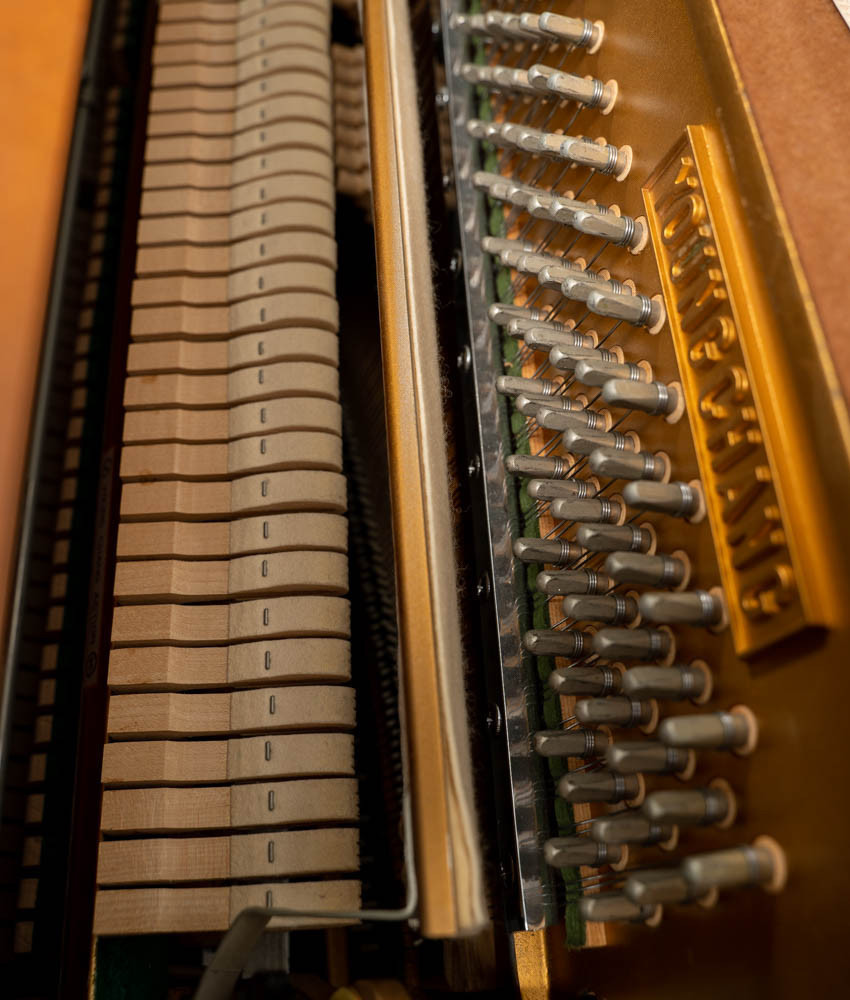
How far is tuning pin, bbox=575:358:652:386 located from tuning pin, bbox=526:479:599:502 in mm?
129

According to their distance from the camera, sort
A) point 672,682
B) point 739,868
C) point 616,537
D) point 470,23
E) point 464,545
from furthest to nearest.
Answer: point 470,23 < point 464,545 < point 616,537 < point 672,682 < point 739,868

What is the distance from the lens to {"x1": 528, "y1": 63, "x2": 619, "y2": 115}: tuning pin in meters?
1.29

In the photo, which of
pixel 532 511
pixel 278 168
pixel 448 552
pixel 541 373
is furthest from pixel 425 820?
pixel 278 168

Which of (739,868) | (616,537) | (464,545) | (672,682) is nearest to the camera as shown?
(739,868)

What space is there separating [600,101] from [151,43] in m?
1.04

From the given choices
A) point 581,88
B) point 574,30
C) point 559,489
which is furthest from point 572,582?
point 574,30

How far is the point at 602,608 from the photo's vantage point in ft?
3.46

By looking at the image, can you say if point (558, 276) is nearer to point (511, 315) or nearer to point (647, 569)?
point (511, 315)

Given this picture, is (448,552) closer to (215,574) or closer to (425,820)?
(425,820)

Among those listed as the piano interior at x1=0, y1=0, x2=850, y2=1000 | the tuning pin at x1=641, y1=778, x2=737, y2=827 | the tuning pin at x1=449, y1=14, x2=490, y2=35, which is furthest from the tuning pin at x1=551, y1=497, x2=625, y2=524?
the tuning pin at x1=449, y1=14, x2=490, y2=35

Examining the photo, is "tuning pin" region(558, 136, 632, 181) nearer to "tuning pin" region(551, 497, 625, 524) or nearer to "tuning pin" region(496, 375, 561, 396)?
"tuning pin" region(496, 375, 561, 396)

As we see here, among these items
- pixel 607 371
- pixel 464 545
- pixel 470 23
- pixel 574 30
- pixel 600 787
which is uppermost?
pixel 470 23

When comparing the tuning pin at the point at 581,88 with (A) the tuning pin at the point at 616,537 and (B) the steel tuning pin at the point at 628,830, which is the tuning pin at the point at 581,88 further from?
(B) the steel tuning pin at the point at 628,830

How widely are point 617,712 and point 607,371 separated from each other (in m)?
0.40
